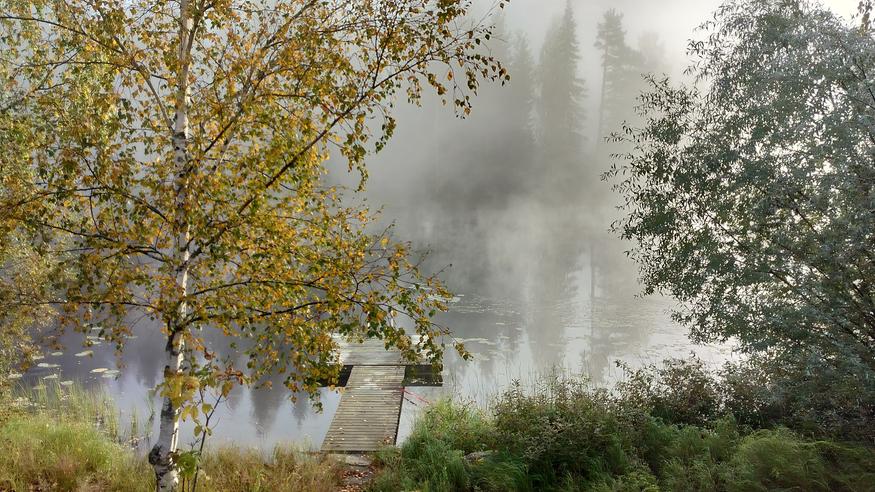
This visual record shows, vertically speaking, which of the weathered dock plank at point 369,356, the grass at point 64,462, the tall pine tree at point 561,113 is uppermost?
the tall pine tree at point 561,113

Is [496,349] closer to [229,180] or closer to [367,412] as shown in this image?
[367,412]

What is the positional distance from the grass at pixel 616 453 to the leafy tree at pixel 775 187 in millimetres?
1141

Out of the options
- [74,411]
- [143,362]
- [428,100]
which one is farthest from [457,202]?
[74,411]

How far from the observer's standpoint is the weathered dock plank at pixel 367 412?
340 inches

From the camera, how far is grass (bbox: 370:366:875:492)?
5.48 meters

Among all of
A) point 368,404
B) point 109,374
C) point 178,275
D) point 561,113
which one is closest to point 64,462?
point 178,275

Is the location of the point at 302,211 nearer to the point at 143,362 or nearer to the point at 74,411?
the point at 74,411

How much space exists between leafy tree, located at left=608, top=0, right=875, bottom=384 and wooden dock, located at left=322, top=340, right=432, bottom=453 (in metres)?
5.11

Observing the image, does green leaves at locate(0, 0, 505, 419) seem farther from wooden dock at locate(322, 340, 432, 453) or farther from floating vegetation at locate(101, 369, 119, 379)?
floating vegetation at locate(101, 369, 119, 379)

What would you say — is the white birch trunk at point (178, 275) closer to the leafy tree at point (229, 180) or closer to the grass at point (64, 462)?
the leafy tree at point (229, 180)

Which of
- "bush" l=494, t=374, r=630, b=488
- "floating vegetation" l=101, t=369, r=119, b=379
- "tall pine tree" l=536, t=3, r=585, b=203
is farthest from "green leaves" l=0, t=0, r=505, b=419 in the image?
"tall pine tree" l=536, t=3, r=585, b=203

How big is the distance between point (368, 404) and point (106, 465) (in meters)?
4.37

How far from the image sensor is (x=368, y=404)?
10219 millimetres

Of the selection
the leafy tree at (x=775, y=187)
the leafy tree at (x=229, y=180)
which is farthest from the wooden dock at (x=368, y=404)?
the leafy tree at (x=775, y=187)
